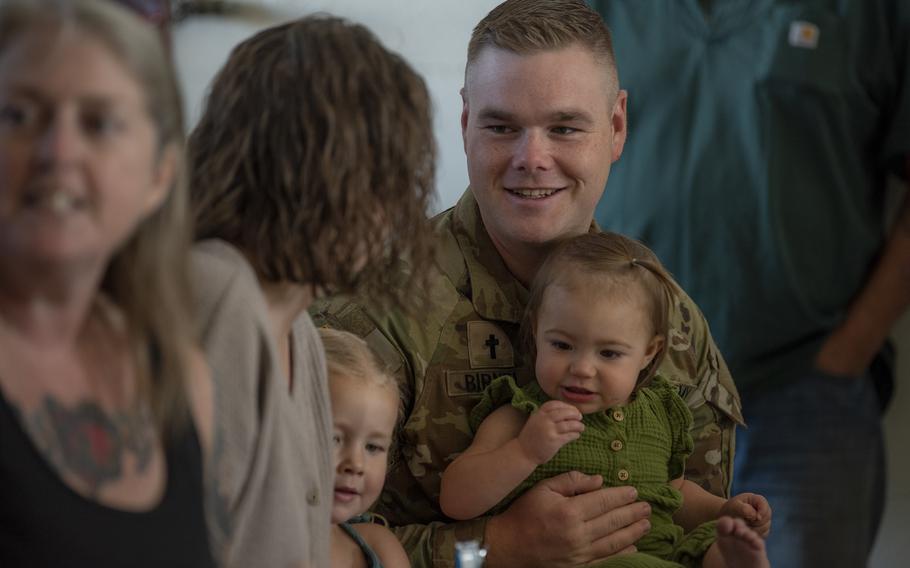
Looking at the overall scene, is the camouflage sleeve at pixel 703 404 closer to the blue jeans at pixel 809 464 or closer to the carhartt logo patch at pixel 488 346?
the carhartt logo patch at pixel 488 346

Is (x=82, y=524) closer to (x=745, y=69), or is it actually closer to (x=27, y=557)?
(x=27, y=557)

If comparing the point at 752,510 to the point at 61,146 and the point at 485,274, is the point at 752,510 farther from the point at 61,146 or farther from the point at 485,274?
the point at 61,146

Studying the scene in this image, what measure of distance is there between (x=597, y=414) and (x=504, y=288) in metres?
0.23

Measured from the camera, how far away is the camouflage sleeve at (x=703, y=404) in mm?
1689

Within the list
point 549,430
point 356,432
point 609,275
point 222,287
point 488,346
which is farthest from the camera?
point 488,346

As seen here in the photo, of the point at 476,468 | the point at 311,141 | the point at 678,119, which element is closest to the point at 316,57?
the point at 311,141

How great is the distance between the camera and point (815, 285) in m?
2.40

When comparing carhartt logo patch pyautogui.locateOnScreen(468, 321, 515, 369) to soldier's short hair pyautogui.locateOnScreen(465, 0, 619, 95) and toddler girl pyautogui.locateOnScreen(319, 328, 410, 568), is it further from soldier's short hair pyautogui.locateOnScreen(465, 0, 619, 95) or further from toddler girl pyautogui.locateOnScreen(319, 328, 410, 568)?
soldier's short hair pyautogui.locateOnScreen(465, 0, 619, 95)

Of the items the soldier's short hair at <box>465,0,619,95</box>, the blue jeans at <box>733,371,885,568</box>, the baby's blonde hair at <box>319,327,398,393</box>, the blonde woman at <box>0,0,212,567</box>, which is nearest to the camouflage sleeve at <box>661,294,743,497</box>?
the soldier's short hair at <box>465,0,619,95</box>

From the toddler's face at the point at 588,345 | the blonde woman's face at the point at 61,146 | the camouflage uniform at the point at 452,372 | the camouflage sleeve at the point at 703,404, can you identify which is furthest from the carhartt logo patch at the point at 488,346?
the blonde woman's face at the point at 61,146

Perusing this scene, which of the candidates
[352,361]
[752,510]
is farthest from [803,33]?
[352,361]

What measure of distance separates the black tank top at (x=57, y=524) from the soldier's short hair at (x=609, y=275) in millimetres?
876

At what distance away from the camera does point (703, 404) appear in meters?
1.70

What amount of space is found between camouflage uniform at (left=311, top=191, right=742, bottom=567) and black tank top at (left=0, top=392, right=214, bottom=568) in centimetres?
83
